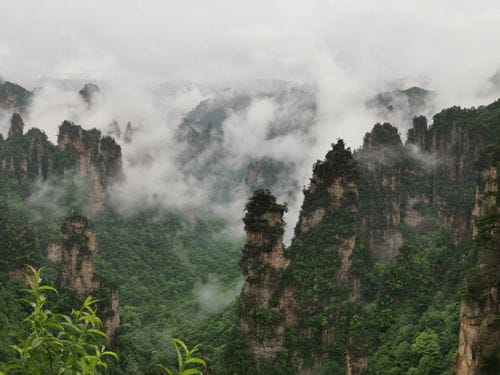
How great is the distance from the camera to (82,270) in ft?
181

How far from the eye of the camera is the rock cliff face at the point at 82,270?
180 ft

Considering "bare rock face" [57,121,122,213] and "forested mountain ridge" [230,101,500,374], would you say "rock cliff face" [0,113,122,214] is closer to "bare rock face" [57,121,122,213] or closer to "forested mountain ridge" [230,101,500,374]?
"bare rock face" [57,121,122,213]

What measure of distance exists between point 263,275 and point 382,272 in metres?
17.9

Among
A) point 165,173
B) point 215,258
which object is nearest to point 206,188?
point 165,173

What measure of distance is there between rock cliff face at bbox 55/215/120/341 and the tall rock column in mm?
15195

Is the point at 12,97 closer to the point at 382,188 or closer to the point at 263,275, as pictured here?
the point at 382,188

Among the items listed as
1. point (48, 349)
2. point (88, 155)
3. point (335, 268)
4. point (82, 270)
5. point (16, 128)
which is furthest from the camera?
point (16, 128)

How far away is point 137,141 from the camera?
537 ft

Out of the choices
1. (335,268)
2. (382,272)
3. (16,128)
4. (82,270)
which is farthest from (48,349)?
(16,128)

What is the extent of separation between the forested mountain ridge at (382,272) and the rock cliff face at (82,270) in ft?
50.3

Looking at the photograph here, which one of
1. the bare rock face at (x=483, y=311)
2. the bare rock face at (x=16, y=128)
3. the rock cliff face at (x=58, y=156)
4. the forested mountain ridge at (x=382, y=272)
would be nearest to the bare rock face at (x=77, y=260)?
the forested mountain ridge at (x=382, y=272)

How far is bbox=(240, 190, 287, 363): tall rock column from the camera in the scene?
51.9m

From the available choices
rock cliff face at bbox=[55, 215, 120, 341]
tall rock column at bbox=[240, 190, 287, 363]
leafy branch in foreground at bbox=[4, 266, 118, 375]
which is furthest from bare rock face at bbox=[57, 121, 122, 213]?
leafy branch in foreground at bbox=[4, 266, 118, 375]

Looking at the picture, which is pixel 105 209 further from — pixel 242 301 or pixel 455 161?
pixel 455 161
